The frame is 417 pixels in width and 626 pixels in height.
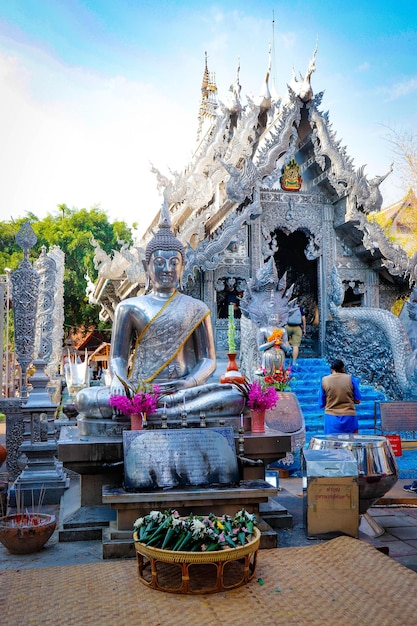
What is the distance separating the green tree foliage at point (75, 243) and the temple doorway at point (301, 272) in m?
13.5

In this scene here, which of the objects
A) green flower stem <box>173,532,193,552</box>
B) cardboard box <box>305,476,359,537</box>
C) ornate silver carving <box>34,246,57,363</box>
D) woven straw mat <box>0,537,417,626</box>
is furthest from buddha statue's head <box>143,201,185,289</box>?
ornate silver carving <box>34,246,57,363</box>

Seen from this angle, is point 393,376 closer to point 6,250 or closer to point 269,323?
point 269,323

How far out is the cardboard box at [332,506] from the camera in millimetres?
4113

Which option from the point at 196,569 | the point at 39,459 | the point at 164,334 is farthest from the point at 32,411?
the point at 196,569

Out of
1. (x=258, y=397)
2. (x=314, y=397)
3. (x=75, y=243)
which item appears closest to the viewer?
(x=258, y=397)

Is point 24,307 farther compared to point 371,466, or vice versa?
point 24,307

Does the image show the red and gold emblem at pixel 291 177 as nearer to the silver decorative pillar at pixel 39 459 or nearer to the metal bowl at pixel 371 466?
the silver decorative pillar at pixel 39 459

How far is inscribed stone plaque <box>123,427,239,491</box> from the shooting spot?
161 inches

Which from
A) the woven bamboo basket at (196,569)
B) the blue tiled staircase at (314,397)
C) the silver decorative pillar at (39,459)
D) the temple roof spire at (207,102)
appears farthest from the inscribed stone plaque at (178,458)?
the temple roof spire at (207,102)

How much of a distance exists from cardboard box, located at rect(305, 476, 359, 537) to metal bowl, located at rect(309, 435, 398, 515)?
236mm

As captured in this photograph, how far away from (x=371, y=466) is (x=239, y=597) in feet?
5.52

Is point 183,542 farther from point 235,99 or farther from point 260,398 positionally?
point 235,99

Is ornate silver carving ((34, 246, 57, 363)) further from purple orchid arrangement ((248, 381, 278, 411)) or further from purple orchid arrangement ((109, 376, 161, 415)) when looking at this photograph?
purple orchid arrangement ((248, 381, 278, 411))

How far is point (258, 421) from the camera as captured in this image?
4.88m
